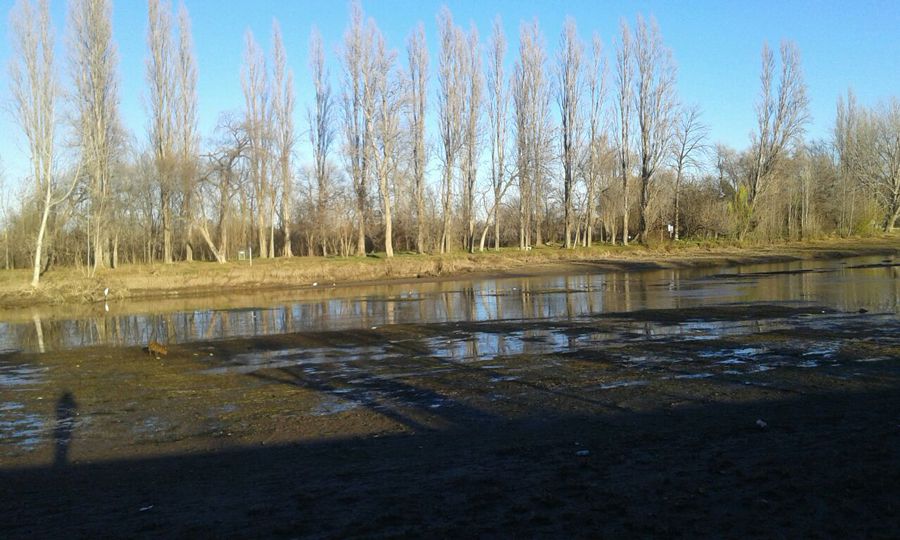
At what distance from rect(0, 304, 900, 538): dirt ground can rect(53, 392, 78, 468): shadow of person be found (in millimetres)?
46

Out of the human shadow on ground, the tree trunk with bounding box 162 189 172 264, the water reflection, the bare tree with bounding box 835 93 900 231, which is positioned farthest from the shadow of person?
the bare tree with bounding box 835 93 900 231

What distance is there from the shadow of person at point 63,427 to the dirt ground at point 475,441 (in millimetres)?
46

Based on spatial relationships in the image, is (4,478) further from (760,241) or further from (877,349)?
(760,241)

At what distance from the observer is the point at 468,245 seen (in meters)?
56.2

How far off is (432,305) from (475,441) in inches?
670

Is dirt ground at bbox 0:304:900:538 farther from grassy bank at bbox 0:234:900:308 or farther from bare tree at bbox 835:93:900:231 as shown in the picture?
bare tree at bbox 835:93:900:231

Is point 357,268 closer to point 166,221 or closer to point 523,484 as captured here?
point 166,221

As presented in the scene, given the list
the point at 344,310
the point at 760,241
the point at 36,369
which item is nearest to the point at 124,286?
the point at 344,310

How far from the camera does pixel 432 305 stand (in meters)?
24.1

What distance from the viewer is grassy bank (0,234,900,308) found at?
32.9 metres

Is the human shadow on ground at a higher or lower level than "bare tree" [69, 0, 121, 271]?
lower

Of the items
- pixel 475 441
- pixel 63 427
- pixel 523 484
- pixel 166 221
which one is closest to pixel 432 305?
pixel 63 427

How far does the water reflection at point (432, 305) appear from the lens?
61.9 ft

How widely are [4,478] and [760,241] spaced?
196ft
